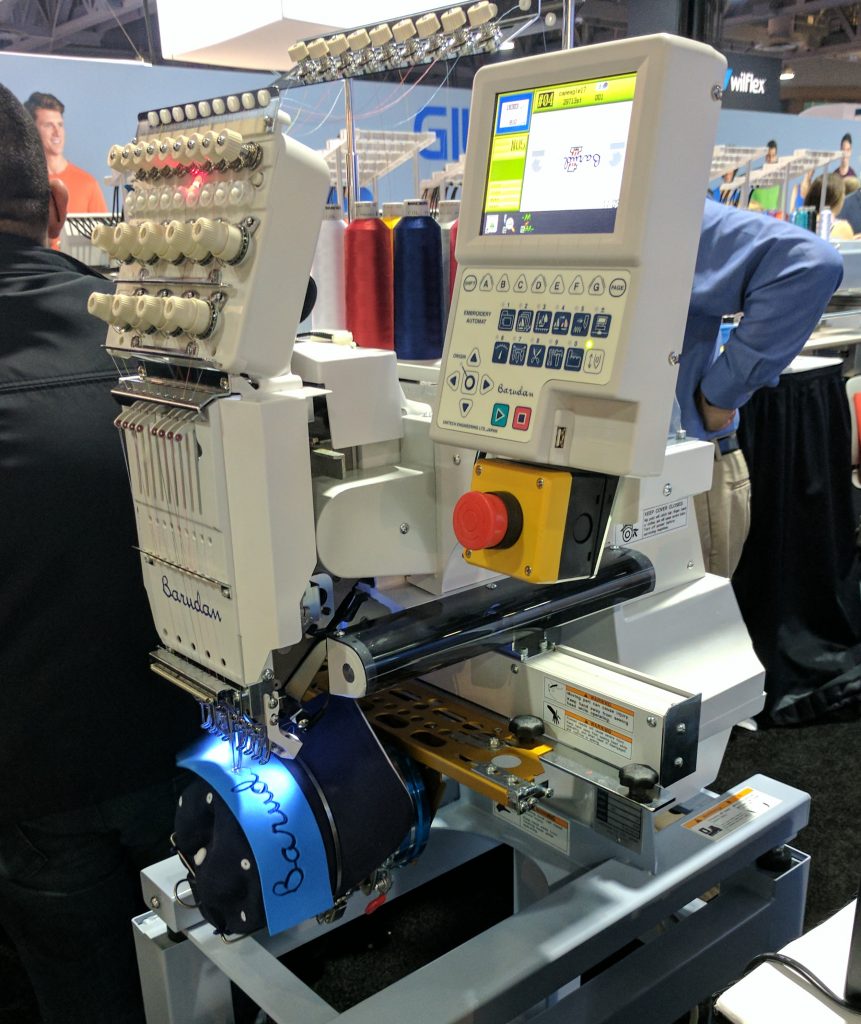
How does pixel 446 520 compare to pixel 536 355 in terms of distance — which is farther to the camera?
pixel 446 520

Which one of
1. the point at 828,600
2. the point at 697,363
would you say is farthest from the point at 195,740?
the point at 828,600

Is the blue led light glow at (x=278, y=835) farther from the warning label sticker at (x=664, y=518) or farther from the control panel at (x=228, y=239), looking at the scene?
the warning label sticker at (x=664, y=518)

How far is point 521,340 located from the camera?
99 centimetres

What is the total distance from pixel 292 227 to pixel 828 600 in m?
2.67

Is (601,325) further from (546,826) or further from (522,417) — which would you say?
(546,826)

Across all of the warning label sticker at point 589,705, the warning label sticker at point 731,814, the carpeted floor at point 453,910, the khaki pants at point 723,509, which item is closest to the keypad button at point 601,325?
the warning label sticker at point 589,705

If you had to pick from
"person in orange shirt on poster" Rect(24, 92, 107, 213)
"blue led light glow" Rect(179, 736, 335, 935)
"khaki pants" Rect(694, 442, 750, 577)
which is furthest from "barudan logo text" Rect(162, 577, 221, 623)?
"person in orange shirt on poster" Rect(24, 92, 107, 213)

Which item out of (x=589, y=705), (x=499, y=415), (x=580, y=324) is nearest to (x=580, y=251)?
(x=580, y=324)

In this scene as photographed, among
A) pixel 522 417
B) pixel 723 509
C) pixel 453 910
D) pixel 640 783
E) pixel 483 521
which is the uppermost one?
pixel 522 417

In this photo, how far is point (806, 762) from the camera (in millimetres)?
2816

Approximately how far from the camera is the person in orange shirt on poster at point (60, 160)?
4.23 m

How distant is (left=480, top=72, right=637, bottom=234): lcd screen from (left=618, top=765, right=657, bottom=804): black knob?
0.56 meters

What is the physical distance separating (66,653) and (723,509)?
6.17 ft

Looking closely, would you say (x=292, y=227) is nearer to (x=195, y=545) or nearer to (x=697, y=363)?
(x=195, y=545)
